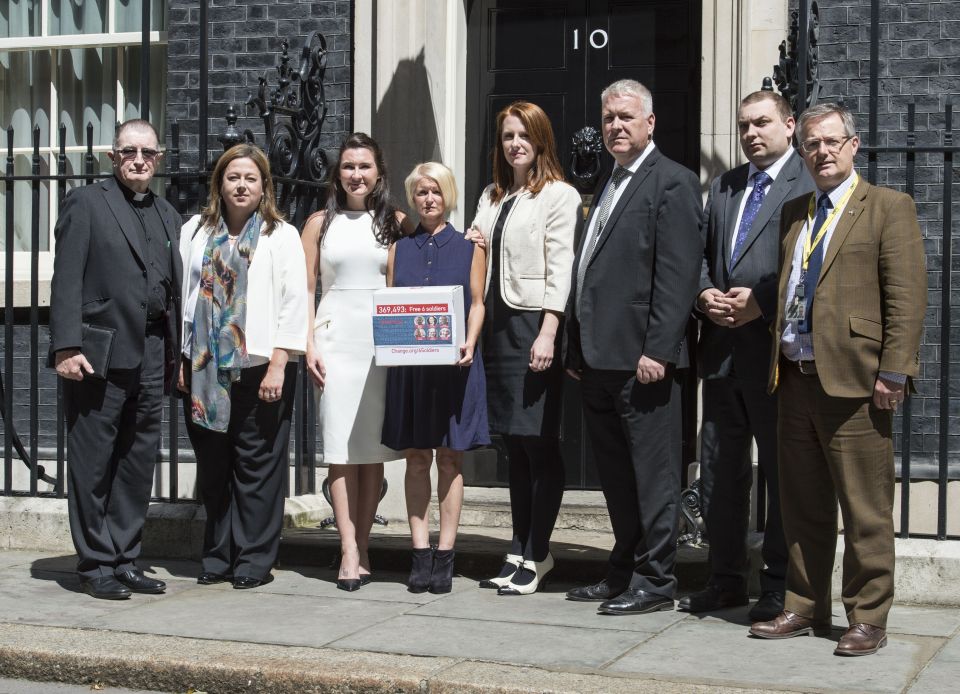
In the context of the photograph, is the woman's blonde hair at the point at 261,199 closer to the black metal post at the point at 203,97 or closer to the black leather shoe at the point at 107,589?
the black metal post at the point at 203,97

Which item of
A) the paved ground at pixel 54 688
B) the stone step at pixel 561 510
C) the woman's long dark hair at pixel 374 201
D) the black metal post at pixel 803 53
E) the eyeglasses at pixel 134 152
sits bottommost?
the paved ground at pixel 54 688

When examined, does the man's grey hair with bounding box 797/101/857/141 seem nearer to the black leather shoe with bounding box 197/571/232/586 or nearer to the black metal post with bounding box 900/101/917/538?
the black metal post with bounding box 900/101/917/538

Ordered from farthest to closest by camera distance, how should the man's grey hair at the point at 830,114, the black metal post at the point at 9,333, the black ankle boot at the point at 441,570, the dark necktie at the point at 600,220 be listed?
1. the black metal post at the point at 9,333
2. the black ankle boot at the point at 441,570
3. the dark necktie at the point at 600,220
4. the man's grey hair at the point at 830,114

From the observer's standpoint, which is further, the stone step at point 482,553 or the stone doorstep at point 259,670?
the stone step at point 482,553

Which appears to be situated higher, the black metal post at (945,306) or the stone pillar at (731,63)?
the stone pillar at (731,63)

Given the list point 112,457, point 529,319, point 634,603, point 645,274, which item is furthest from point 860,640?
point 112,457

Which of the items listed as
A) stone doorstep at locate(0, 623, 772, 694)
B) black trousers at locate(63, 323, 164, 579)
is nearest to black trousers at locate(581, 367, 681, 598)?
stone doorstep at locate(0, 623, 772, 694)

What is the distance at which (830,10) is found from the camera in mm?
7566

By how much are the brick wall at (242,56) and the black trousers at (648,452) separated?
3.04m

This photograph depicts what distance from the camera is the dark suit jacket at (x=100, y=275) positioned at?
20.3ft

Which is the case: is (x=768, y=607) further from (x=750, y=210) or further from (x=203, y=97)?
(x=203, y=97)

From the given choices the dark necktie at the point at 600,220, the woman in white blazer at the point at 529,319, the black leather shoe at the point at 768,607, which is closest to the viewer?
the black leather shoe at the point at 768,607

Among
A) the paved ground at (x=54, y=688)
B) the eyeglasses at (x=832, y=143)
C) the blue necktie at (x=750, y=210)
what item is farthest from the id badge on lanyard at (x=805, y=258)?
the paved ground at (x=54, y=688)

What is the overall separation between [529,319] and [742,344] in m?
0.93
